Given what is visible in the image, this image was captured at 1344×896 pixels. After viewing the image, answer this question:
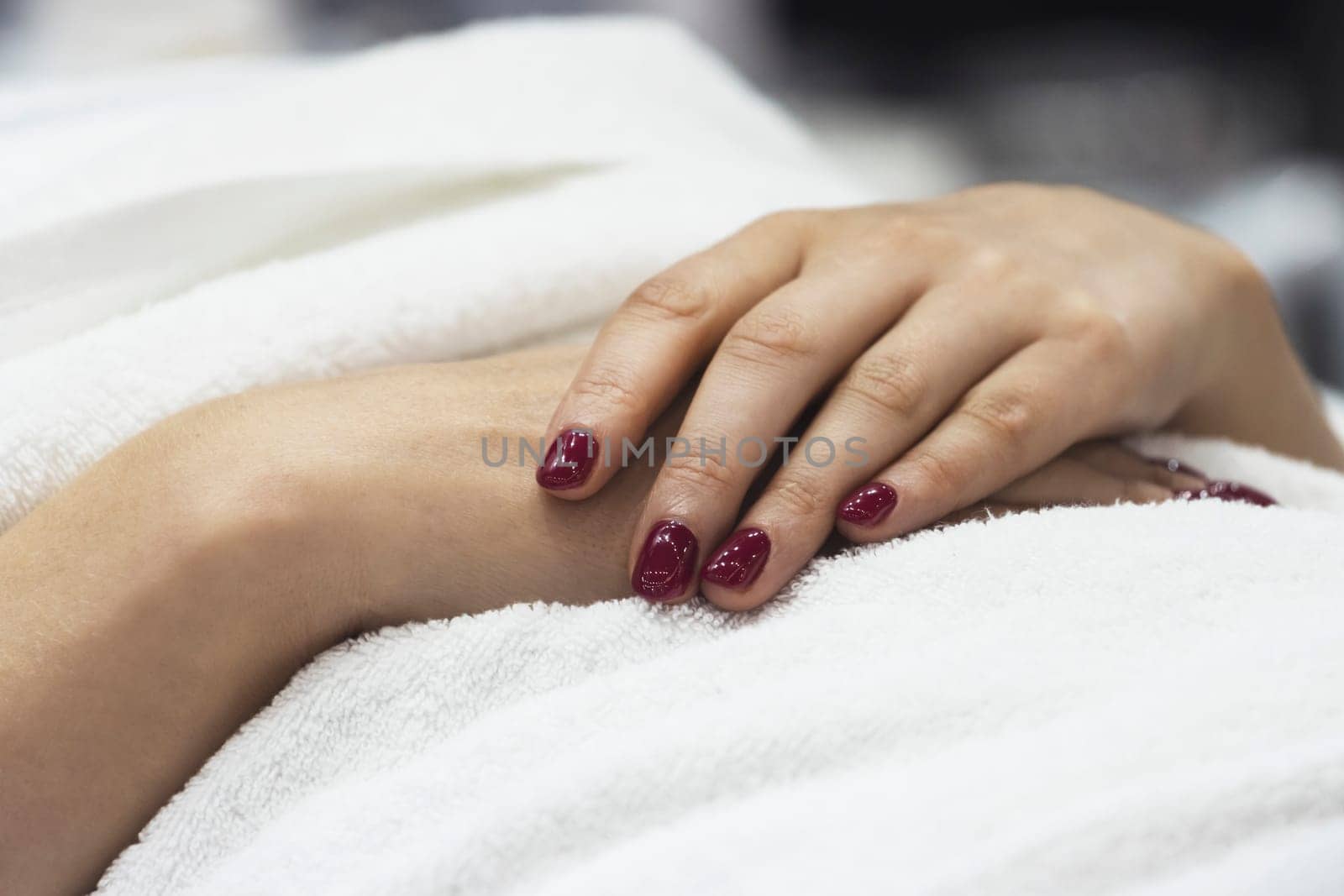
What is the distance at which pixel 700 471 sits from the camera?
45cm

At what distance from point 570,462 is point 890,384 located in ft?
0.51

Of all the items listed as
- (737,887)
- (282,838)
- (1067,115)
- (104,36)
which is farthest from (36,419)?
(1067,115)

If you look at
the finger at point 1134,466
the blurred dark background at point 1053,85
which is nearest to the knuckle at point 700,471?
the finger at point 1134,466

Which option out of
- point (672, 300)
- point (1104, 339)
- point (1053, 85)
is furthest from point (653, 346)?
point (1053, 85)

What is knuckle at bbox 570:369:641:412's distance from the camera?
47cm

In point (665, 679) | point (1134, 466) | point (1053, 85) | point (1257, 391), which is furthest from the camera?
point (1053, 85)

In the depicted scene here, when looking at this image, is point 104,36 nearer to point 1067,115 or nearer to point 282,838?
point 282,838

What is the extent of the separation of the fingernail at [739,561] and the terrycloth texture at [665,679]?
17 millimetres

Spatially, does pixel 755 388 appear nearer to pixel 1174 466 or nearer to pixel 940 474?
pixel 940 474

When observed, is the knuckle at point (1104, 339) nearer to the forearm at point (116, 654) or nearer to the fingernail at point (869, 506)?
the fingernail at point (869, 506)

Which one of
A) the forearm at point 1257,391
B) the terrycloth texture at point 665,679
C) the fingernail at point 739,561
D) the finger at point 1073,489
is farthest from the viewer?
the forearm at point 1257,391

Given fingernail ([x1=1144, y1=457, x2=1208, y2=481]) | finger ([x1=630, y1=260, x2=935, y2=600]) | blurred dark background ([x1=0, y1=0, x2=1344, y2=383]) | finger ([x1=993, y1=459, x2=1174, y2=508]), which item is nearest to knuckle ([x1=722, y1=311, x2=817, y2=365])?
finger ([x1=630, y1=260, x2=935, y2=600])

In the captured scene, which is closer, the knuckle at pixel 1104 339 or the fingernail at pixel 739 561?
the fingernail at pixel 739 561

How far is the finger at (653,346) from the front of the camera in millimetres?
461
